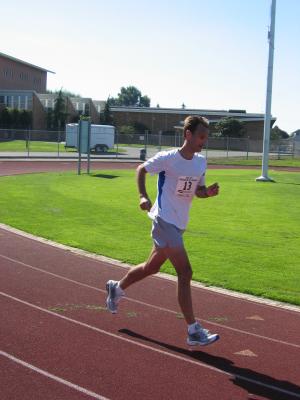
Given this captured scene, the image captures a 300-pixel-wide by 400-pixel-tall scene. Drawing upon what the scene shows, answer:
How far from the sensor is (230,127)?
84188mm

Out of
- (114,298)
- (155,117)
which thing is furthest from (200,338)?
(155,117)

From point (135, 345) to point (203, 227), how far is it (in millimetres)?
7454

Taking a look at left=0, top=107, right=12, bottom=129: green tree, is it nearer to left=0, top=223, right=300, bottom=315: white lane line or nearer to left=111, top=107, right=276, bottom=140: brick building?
left=111, top=107, right=276, bottom=140: brick building

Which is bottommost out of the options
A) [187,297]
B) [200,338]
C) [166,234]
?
[200,338]

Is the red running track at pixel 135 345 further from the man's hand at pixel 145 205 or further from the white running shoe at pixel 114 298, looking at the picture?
the man's hand at pixel 145 205

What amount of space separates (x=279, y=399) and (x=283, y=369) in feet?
2.03

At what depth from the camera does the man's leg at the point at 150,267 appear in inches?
216

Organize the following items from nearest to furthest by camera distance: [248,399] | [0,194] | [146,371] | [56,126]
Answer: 1. [248,399]
2. [146,371]
3. [0,194]
4. [56,126]

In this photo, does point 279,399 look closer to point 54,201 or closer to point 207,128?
point 207,128

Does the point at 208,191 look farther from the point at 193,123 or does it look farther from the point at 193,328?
the point at 193,328

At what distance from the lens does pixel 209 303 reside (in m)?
6.89

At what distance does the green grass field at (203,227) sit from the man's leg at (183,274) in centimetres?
227

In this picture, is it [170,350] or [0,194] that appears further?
[0,194]

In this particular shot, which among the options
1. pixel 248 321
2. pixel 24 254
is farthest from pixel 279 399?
pixel 24 254
